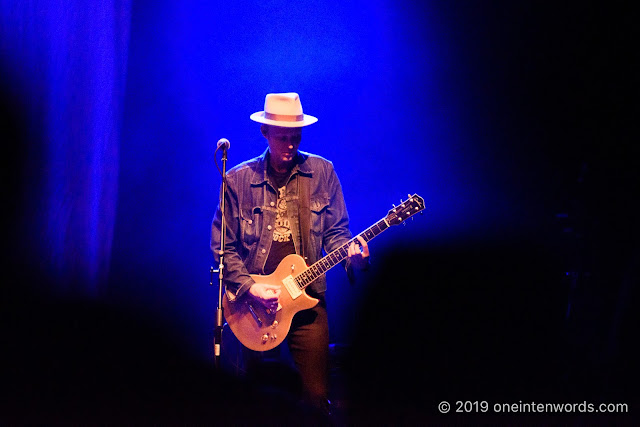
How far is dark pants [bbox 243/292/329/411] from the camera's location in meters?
3.27

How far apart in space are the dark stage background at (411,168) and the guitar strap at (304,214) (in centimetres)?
122

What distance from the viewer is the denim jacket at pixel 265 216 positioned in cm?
350

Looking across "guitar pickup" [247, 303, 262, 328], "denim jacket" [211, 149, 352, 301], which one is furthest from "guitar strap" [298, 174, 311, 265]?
"guitar pickup" [247, 303, 262, 328]

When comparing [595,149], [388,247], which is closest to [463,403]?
[388,247]

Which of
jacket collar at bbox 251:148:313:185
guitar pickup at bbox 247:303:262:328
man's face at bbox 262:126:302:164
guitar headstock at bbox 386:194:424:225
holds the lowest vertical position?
guitar pickup at bbox 247:303:262:328

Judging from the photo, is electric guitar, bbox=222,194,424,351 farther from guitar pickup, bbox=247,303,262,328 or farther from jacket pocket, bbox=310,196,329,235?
jacket pocket, bbox=310,196,329,235

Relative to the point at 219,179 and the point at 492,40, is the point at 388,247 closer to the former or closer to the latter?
the point at 219,179

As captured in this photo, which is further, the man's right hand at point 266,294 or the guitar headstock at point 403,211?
the guitar headstock at point 403,211

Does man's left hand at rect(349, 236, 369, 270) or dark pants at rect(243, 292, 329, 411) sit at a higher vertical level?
man's left hand at rect(349, 236, 369, 270)

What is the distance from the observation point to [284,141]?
346 cm

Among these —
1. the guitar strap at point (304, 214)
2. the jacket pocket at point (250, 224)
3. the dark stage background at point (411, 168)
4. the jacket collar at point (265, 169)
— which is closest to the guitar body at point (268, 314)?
the guitar strap at point (304, 214)

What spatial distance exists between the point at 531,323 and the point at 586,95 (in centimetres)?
196

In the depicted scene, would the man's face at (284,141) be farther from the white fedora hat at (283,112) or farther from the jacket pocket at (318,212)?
the jacket pocket at (318,212)

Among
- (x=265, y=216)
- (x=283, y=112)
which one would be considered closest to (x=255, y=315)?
(x=265, y=216)
